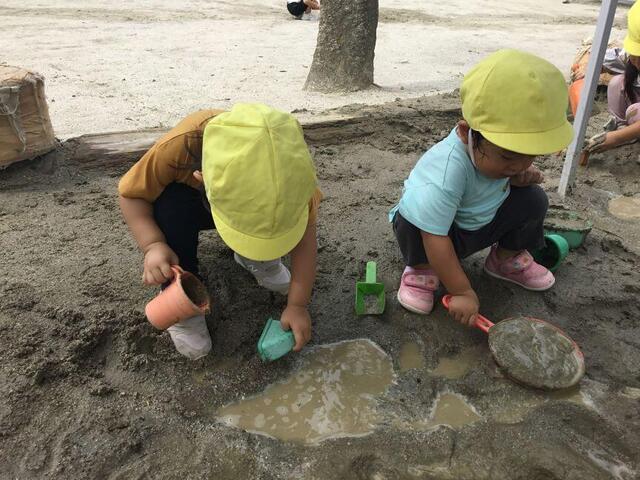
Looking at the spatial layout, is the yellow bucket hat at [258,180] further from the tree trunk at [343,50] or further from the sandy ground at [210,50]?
the tree trunk at [343,50]

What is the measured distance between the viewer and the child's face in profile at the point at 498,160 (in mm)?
1750

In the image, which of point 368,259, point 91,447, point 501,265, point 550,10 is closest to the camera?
point 91,447

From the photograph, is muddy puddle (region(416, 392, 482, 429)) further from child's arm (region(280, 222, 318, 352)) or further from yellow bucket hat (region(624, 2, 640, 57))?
yellow bucket hat (region(624, 2, 640, 57))

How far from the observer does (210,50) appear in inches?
244

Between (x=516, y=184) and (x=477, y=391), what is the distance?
2.57 ft

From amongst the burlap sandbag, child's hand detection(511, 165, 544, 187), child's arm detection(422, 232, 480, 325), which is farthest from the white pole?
the burlap sandbag

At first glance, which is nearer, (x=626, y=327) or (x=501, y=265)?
(x=626, y=327)

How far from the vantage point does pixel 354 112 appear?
3779 mm

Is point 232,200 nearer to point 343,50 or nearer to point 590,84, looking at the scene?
point 590,84

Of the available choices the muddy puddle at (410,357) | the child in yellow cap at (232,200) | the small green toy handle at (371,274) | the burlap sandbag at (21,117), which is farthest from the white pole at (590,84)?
the burlap sandbag at (21,117)

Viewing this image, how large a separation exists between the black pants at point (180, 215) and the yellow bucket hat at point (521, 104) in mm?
972

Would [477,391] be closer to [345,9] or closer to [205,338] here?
[205,338]

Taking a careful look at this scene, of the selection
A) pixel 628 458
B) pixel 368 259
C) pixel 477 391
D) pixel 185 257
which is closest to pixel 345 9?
pixel 368 259

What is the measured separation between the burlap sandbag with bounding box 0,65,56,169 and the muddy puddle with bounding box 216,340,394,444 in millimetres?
1956
